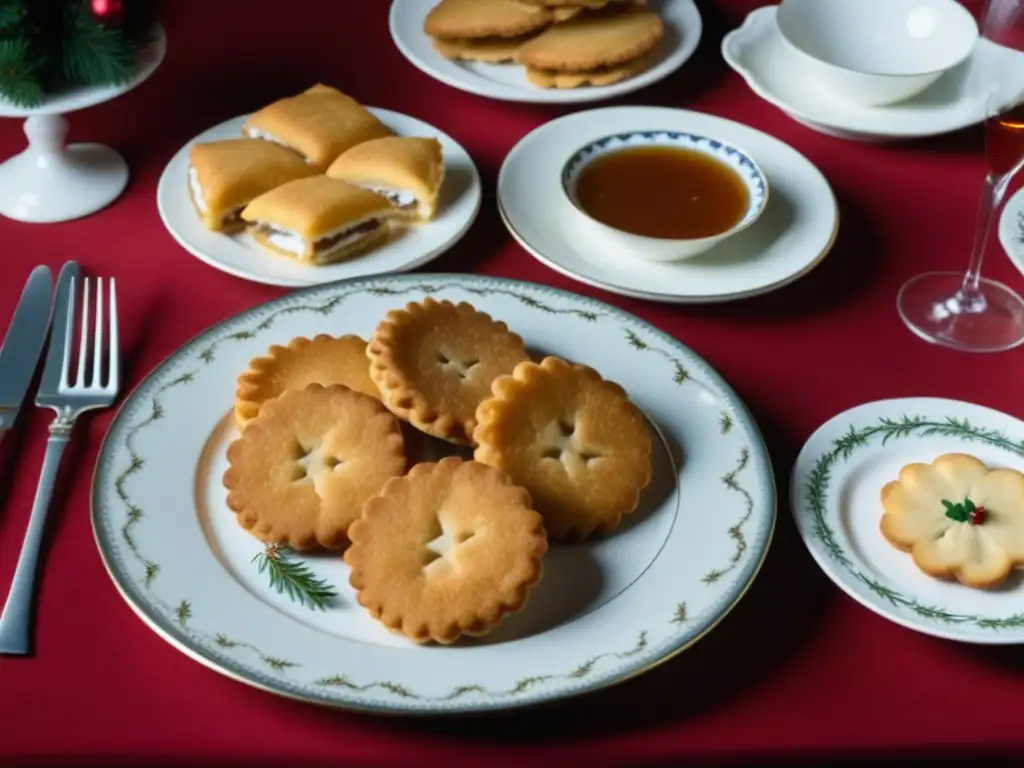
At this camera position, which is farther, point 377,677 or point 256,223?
point 256,223

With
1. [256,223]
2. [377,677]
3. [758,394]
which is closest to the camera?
[377,677]

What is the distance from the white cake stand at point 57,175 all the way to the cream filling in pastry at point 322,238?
0.23m

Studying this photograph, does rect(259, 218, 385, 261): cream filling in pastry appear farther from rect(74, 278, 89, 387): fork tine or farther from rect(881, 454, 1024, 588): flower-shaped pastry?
rect(881, 454, 1024, 588): flower-shaped pastry

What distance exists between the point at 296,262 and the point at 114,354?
0.22 metres

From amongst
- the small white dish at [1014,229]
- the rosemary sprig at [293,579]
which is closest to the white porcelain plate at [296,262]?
the rosemary sprig at [293,579]

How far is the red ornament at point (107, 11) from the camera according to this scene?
1.18 metres

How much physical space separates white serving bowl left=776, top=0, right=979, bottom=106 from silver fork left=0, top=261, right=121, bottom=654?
95cm

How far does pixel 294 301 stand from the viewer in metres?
1.11

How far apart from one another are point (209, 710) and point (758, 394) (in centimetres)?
59

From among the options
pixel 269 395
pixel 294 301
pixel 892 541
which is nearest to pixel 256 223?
pixel 294 301

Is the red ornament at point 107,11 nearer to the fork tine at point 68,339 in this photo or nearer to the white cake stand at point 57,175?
the white cake stand at point 57,175

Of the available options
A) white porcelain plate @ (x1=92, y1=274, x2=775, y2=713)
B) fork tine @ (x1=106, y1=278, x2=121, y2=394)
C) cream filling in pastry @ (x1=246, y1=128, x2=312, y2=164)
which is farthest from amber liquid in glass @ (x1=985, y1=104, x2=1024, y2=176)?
fork tine @ (x1=106, y1=278, x2=121, y2=394)

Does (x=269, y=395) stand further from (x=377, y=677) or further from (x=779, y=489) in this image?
(x=779, y=489)

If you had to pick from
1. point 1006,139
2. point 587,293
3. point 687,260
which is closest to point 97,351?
point 587,293
